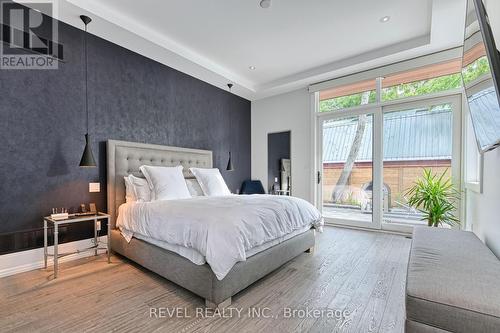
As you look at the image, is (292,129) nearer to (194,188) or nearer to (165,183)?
(194,188)

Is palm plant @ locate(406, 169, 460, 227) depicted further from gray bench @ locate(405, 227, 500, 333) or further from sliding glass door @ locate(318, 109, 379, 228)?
gray bench @ locate(405, 227, 500, 333)

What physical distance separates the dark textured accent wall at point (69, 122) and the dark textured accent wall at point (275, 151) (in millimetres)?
2248

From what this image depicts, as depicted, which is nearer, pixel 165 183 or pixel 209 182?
pixel 165 183

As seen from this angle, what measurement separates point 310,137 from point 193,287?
3821 millimetres

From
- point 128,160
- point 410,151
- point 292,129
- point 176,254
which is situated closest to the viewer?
point 176,254

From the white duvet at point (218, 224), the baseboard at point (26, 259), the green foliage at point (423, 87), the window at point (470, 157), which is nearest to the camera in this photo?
the white duvet at point (218, 224)

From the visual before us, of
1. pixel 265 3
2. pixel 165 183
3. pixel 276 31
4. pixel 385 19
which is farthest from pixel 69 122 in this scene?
pixel 385 19

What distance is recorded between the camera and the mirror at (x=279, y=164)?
5319 mm

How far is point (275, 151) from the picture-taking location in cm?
552

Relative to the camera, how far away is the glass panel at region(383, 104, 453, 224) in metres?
3.65

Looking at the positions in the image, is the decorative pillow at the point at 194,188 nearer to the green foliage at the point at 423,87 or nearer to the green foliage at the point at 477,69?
the green foliage at the point at 477,69

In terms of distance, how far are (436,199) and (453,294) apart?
276 cm

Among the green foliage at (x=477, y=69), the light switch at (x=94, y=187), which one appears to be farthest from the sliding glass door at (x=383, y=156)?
the light switch at (x=94, y=187)

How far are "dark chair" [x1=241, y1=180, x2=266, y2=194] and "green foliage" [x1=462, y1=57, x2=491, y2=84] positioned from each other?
13.6ft
